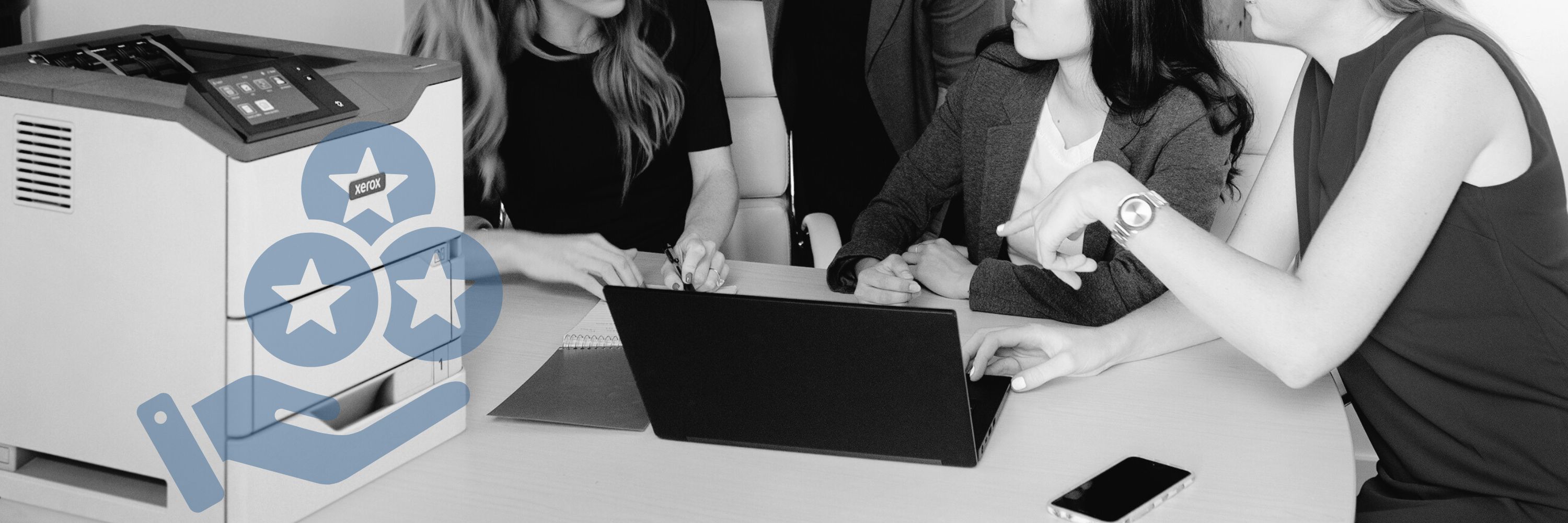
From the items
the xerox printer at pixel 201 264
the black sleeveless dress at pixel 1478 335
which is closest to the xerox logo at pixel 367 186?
the xerox printer at pixel 201 264

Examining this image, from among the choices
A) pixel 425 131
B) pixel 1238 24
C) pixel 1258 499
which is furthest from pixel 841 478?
pixel 1238 24

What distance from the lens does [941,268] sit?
1629 mm

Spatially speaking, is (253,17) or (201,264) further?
(253,17)

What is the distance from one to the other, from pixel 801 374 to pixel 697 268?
21.7 inches

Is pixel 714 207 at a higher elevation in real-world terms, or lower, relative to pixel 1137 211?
lower

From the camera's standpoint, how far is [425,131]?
3.39 ft

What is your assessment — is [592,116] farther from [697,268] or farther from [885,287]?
[885,287]

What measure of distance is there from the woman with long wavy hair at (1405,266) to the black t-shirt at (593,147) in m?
0.90

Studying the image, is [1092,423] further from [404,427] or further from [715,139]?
[715,139]

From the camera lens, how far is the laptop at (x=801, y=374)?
39.8 inches

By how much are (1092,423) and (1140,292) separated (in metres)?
0.36

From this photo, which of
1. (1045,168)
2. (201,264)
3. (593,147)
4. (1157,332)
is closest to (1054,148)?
(1045,168)

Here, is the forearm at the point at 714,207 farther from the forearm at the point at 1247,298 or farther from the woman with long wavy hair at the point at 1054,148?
the forearm at the point at 1247,298

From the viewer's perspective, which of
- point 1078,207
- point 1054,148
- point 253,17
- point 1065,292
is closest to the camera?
point 1078,207
